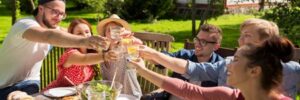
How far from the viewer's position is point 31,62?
13.5 feet

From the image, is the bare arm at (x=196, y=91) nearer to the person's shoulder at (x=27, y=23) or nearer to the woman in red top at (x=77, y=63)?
the woman in red top at (x=77, y=63)

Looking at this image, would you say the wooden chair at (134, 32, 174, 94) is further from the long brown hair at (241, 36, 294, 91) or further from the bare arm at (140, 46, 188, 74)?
the long brown hair at (241, 36, 294, 91)

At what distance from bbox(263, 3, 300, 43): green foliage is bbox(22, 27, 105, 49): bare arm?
19.0ft

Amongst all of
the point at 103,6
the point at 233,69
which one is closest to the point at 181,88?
the point at 233,69

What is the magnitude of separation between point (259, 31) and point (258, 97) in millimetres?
1173

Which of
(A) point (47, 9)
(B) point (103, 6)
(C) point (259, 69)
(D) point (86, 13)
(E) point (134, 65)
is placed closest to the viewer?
(C) point (259, 69)

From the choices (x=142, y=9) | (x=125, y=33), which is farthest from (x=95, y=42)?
(x=142, y=9)

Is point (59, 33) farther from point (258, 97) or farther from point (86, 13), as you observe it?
point (86, 13)

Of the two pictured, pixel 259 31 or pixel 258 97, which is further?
pixel 259 31

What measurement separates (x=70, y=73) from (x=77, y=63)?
0.19 metres

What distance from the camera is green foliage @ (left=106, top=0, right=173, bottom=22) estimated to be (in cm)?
1838

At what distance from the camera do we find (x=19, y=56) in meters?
4.02

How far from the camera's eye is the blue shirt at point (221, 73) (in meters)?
3.67

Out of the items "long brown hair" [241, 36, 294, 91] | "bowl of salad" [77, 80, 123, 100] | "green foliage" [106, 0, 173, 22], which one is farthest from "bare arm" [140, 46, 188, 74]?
"green foliage" [106, 0, 173, 22]
